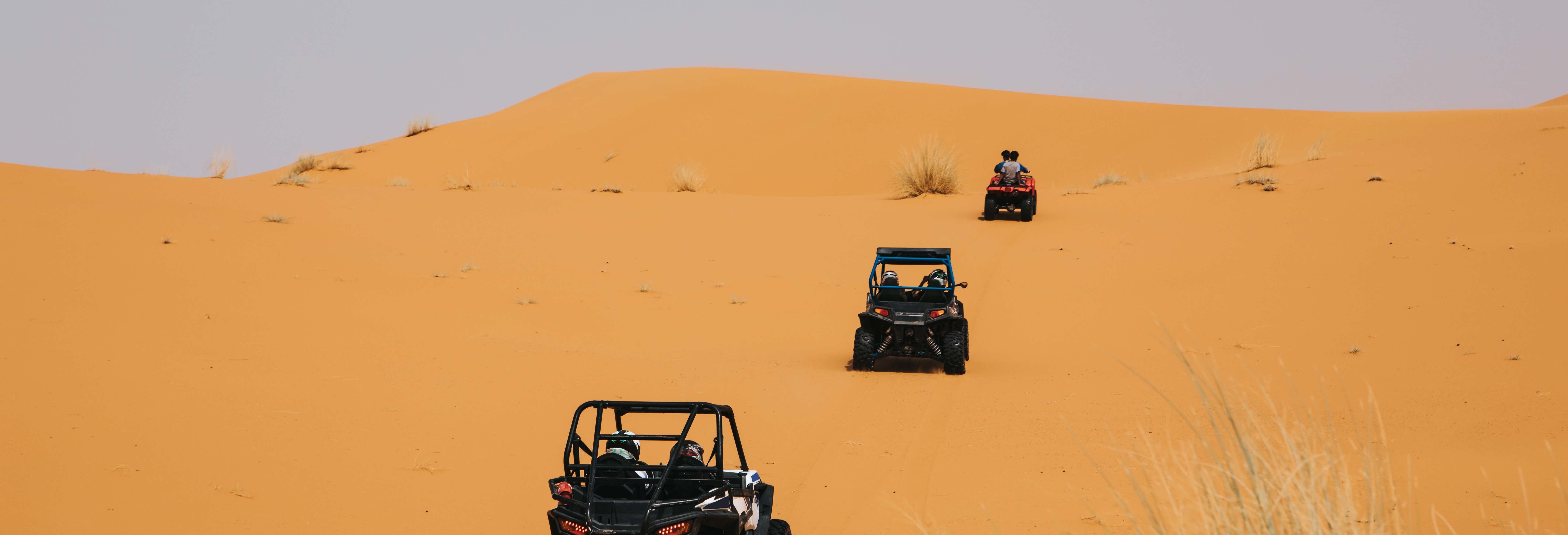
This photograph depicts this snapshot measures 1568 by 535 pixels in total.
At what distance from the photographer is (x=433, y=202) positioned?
20328 millimetres

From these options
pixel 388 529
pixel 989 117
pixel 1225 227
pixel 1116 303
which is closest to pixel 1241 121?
pixel 989 117

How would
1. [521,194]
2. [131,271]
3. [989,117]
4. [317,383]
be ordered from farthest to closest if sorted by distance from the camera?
[989,117], [521,194], [131,271], [317,383]

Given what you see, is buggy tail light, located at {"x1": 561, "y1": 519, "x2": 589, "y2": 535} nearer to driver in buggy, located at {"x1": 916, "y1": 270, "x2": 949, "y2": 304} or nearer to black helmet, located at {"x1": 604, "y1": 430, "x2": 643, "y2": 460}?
black helmet, located at {"x1": 604, "y1": 430, "x2": 643, "y2": 460}

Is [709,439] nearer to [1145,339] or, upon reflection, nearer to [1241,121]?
[1145,339]

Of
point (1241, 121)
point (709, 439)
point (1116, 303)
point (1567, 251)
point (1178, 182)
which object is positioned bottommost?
point (709, 439)

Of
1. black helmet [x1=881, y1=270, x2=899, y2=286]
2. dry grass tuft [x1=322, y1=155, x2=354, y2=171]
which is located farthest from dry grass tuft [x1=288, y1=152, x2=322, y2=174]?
black helmet [x1=881, y1=270, x2=899, y2=286]

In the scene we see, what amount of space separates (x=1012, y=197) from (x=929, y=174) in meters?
4.68

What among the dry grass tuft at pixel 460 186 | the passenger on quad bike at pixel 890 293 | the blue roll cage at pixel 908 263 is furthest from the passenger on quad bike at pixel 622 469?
the dry grass tuft at pixel 460 186

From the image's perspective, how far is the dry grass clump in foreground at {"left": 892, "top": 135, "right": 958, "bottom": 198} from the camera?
24.3 metres

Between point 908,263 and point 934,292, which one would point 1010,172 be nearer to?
point 934,292

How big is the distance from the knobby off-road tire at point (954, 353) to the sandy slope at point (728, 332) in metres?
0.14

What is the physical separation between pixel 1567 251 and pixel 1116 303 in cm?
631

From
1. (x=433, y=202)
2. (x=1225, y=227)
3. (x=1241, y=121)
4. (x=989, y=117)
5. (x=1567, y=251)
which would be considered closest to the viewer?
(x=1567, y=251)

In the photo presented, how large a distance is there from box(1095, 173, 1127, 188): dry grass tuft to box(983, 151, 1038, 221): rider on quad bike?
18.4 ft
